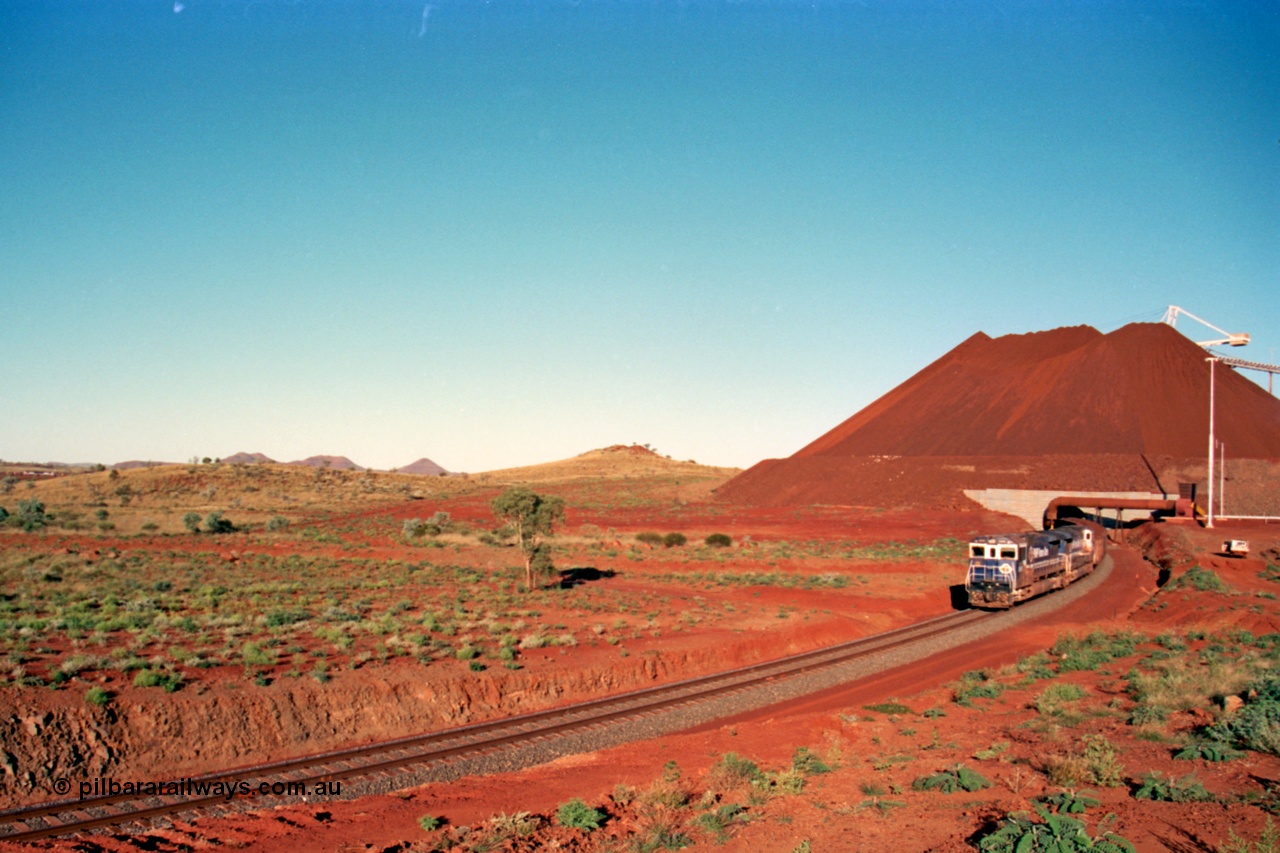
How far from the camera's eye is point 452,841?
10.7 metres

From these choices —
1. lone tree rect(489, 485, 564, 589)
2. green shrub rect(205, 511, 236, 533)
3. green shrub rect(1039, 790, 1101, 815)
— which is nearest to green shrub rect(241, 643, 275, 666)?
green shrub rect(1039, 790, 1101, 815)

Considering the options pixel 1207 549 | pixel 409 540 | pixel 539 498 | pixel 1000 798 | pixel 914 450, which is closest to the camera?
pixel 1000 798

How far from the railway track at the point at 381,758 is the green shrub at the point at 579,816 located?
424 centimetres

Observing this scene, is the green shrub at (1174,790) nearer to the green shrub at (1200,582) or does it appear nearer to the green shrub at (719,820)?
the green shrub at (719,820)

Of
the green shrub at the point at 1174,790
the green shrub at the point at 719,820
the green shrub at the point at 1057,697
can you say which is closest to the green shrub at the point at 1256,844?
the green shrub at the point at 1174,790

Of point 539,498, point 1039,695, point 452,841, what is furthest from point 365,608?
point 1039,695

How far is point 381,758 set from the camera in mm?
14961

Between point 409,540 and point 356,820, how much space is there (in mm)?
46832

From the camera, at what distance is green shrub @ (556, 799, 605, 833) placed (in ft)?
36.7

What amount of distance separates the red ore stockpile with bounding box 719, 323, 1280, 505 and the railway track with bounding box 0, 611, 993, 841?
6670cm

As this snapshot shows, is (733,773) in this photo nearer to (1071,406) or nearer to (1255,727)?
(1255,727)

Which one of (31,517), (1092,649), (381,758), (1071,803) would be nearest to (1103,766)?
(1071,803)

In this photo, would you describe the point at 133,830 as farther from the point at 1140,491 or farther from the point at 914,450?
the point at 914,450

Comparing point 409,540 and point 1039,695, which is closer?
point 1039,695
